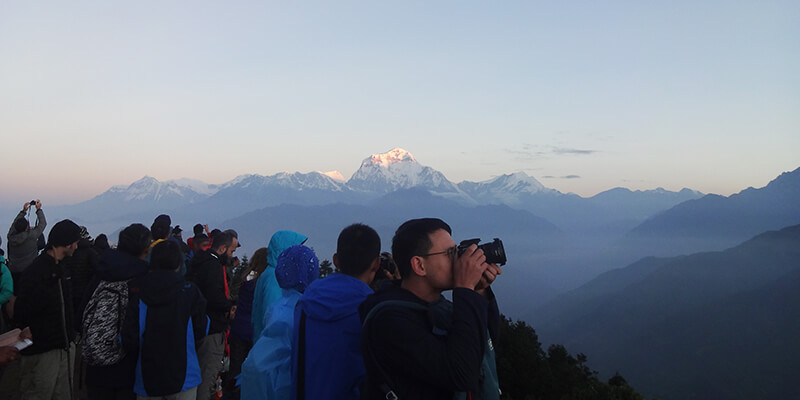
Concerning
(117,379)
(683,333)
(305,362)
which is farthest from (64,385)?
(683,333)

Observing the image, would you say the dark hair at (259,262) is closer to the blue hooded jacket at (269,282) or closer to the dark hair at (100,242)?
the blue hooded jacket at (269,282)

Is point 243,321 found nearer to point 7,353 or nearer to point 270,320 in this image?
point 7,353

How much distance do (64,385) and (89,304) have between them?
184cm

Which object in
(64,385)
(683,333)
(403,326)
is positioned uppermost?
(403,326)

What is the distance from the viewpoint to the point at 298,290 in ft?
11.9

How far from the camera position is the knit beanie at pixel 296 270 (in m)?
3.60

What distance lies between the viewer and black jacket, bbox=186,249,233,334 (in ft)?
19.3

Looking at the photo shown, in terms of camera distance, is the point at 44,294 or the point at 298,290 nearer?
the point at 298,290

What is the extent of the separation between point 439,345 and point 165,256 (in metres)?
2.78

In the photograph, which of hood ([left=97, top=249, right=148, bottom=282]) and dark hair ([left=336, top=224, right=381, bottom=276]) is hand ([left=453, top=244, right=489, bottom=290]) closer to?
dark hair ([left=336, top=224, right=381, bottom=276])

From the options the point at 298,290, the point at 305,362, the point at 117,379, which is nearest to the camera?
the point at 305,362

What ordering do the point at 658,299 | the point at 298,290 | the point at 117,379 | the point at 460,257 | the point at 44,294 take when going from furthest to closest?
the point at 658,299, the point at 44,294, the point at 117,379, the point at 298,290, the point at 460,257

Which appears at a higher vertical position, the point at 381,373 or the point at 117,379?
the point at 381,373

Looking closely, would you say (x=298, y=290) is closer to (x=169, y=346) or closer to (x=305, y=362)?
(x=305, y=362)
